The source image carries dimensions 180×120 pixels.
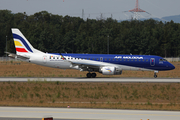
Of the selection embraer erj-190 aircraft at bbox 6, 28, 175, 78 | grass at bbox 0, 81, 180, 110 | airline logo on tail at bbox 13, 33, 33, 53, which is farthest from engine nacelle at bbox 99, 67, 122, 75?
airline logo on tail at bbox 13, 33, 33, 53

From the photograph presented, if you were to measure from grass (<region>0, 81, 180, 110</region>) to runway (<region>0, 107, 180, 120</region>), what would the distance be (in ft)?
11.7

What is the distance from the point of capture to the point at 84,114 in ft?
57.8

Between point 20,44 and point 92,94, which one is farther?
point 20,44

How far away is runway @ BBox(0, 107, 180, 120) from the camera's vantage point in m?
16.7

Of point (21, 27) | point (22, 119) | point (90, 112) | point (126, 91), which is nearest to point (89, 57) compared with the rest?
point (126, 91)

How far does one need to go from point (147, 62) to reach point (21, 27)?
4012 inches

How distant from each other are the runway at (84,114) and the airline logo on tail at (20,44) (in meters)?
26.5

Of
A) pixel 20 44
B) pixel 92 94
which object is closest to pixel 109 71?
pixel 92 94

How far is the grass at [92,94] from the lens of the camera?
24.2 meters

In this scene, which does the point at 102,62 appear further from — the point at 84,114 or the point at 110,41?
the point at 110,41

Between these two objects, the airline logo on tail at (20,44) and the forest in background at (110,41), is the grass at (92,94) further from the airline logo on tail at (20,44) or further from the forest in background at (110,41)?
the forest in background at (110,41)

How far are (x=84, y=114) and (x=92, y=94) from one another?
10252 millimetres

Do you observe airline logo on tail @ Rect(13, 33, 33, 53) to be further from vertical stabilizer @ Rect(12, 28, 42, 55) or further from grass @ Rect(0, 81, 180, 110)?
grass @ Rect(0, 81, 180, 110)

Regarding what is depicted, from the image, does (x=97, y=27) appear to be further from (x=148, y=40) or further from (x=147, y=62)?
(x=147, y=62)
